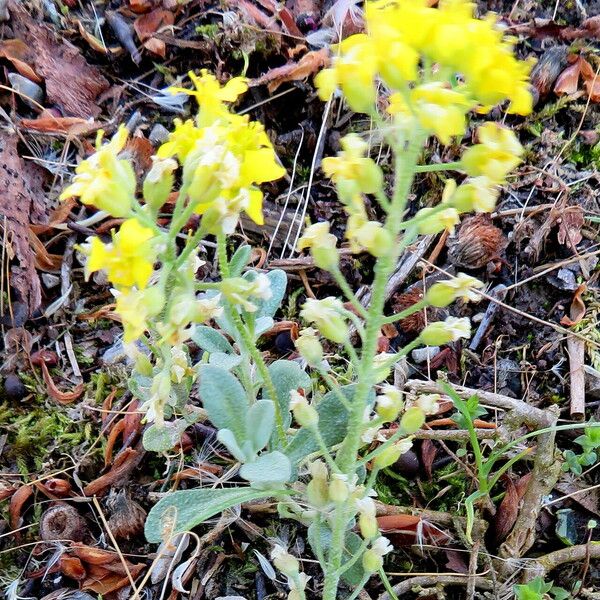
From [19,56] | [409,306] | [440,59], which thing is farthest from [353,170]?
[19,56]

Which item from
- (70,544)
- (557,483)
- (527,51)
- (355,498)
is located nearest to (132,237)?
(355,498)

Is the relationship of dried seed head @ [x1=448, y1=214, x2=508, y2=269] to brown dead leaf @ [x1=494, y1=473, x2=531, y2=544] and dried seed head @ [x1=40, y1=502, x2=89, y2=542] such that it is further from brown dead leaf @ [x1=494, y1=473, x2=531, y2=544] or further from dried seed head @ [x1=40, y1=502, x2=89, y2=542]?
dried seed head @ [x1=40, y1=502, x2=89, y2=542]

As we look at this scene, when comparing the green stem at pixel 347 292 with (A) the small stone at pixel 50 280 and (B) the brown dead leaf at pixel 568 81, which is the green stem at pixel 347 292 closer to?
(A) the small stone at pixel 50 280

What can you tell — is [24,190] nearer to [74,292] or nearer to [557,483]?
[74,292]

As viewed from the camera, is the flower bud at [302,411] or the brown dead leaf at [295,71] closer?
the flower bud at [302,411]

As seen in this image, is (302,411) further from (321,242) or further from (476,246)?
(476,246)

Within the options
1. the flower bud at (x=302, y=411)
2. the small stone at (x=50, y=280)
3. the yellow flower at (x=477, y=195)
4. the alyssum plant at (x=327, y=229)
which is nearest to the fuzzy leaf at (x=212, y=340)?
the alyssum plant at (x=327, y=229)
